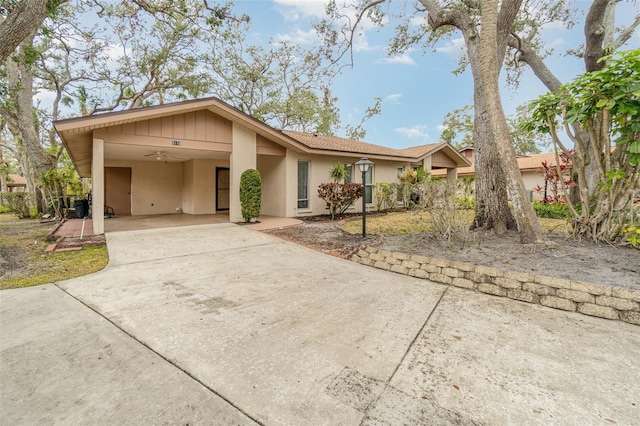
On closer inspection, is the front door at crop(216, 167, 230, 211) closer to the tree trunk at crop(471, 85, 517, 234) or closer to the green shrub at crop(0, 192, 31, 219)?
the green shrub at crop(0, 192, 31, 219)

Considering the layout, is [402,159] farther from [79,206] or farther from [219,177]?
[79,206]

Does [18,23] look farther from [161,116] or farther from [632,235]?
[632,235]

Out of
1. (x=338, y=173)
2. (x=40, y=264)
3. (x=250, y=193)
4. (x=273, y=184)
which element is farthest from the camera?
(x=273, y=184)

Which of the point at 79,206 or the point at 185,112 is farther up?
the point at 185,112

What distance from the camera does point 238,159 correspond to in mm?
9758

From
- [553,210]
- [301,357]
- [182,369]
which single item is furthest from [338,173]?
[182,369]

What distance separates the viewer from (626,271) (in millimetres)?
3943

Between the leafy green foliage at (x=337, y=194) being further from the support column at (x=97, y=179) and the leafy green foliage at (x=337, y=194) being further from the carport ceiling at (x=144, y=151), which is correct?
the support column at (x=97, y=179)

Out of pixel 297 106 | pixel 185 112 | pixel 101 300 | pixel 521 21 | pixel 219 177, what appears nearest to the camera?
pixel 101 300

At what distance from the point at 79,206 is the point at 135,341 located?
12.6 m

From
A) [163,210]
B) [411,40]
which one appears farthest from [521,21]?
[163,210]

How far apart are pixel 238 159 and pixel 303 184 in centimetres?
293

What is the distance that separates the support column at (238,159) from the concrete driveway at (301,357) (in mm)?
5668

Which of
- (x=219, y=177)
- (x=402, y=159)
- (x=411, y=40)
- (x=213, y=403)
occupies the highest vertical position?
(x=411, y=40)
